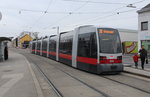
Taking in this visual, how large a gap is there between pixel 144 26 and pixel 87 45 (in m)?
21.7

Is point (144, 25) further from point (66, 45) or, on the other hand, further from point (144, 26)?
point (66, 45)

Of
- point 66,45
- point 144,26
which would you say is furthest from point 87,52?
point 144,26

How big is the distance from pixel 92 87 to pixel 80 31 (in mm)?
6632

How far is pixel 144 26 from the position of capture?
31.3m

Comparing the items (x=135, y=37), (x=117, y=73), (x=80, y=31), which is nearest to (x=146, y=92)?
(x=117, y=73)

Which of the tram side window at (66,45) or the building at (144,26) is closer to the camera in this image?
the tram side window at (66,45)

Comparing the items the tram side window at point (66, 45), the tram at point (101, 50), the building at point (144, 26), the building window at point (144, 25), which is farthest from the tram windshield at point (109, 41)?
the building window at point (144, 25)

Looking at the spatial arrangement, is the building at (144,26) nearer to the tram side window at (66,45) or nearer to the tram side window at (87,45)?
the tram side window at (66,45)

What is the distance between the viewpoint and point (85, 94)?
705 centimetres

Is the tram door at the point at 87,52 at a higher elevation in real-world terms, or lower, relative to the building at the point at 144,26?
lower

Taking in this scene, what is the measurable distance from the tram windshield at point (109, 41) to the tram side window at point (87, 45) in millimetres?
427

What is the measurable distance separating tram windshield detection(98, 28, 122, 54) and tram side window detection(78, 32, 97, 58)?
0.43m

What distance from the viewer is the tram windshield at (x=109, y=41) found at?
11.5 metres

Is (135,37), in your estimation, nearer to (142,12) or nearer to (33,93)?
(142,12)
